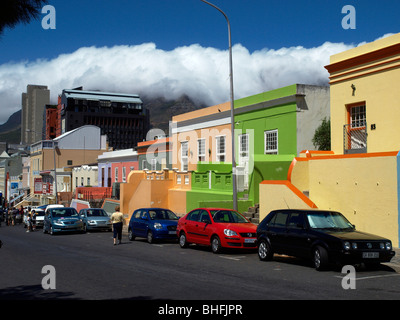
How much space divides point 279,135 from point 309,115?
6.15ft

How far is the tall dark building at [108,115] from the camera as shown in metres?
123

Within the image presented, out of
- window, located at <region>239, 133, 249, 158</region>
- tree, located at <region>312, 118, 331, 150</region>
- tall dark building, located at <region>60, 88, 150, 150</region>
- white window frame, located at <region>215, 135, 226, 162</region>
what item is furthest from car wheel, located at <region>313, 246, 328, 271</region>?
tall dark building, located at <region>60, 88, 150, 150</region>

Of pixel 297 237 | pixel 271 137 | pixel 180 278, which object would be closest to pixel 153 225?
pixel 271 137

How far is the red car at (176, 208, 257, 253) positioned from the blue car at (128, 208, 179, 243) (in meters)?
1.61

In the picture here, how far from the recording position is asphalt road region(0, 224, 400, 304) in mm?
9430

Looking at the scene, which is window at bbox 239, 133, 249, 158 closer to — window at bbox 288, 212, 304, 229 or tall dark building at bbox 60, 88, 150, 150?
window at bbox 288, 212, 304, 229

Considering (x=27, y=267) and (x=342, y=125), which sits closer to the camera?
(x=27, y=267)

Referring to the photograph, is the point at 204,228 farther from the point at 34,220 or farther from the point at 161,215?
the point at 34,220

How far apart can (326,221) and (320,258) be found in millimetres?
1473

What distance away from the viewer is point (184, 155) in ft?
114

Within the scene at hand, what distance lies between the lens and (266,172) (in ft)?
77.2
